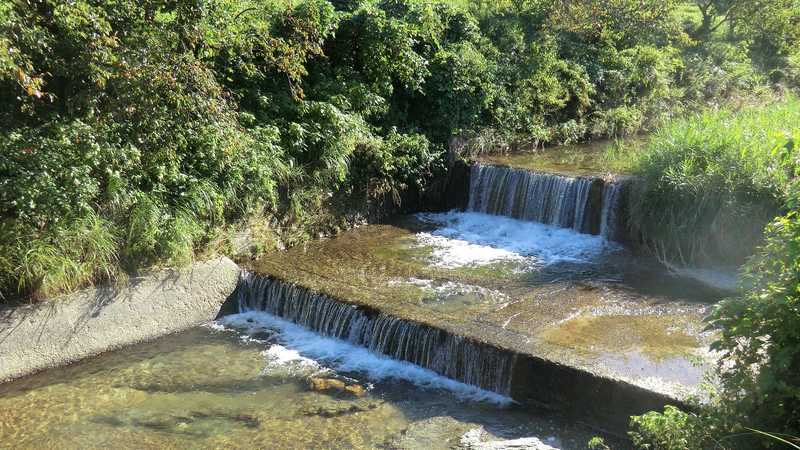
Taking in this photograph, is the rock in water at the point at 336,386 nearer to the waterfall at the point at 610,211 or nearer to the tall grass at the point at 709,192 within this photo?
the tall grass at the point at 709,192

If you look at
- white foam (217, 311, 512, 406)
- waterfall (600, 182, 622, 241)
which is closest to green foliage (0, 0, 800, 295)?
white foam (217, 311, 512, 406)

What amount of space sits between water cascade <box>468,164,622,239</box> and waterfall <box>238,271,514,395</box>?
4389mm

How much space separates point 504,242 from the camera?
1124 cm

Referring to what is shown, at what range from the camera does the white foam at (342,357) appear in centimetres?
755

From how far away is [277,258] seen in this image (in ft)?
33.8

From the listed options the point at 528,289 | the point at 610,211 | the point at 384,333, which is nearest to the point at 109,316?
the point at 384,333

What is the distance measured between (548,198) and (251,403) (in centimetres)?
632

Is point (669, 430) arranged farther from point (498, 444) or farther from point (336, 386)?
point (336, 386)

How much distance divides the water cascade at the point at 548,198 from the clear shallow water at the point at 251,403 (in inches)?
181

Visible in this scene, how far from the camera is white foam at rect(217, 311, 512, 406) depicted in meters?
7.55

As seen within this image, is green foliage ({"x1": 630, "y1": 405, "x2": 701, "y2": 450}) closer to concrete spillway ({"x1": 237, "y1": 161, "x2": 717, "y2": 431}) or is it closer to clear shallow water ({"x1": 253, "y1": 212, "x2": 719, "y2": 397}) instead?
concrete spillway ({"x1": 237, "y1": 161, "x2": 717, "y2": 431})

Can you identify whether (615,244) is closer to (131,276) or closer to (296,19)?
(296,19)

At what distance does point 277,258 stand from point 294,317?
1392 mm

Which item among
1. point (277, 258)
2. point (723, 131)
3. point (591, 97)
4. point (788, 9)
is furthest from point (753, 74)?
point (277, 258)
